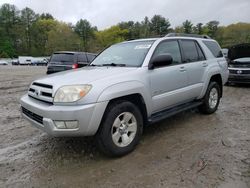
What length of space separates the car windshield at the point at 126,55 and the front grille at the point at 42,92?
4.50 ft

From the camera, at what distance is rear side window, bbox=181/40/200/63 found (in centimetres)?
523

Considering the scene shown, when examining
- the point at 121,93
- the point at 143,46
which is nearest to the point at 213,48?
the point at 143,46

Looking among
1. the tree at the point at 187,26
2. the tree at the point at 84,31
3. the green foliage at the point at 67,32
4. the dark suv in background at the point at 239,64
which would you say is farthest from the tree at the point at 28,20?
the dark suv in background at the point at 239,64

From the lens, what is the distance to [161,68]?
14.5 feet

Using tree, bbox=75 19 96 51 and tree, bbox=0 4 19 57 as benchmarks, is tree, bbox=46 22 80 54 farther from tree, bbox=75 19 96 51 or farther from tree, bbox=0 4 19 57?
tree, bbox=0 4 19 57

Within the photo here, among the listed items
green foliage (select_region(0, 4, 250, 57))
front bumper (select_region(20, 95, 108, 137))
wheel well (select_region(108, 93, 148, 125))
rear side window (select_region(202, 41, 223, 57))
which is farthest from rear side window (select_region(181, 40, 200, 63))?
green foliage (select_region(0, 4, 250, 57))

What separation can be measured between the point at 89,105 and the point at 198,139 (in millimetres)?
2218

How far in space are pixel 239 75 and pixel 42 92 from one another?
9062 millimetres

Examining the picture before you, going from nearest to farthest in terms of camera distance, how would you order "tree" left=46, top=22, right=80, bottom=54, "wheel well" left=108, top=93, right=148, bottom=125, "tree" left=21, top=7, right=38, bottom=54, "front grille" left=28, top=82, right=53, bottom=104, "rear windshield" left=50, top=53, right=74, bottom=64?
"front grille" left=28, top=82, right=53, bottom=104, "wheel well" left=108, top=93, right=148, bottom=125, "rear windshield" left=50, top=53, right=74, bottom=64, "tree" left=46, top=22, right=80, bottom=54, "tree" left=21, top=7, right=38, bottom=54

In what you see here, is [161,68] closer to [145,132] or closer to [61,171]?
[145,132]

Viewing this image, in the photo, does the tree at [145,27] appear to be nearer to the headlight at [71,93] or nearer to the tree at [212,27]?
the tree at [212,27]

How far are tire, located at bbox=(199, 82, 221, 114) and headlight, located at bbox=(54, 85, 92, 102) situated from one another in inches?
134

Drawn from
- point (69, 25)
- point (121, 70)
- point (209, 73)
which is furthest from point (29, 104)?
point (69, 25)

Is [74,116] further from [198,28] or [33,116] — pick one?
[198,28]
